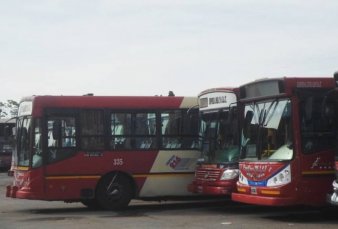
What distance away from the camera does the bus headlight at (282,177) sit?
1288 centimetres

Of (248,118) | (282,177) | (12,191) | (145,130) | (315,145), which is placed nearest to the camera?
(282,177)

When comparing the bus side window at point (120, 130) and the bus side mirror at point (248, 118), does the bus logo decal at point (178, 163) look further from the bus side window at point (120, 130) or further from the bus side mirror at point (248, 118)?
the bus side mirror at point (248, 118)

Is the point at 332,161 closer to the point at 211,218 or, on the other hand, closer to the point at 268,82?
A: the point at 268,82

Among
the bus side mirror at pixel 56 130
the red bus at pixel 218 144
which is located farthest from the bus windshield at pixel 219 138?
the bus side mirror at pixel 56 130

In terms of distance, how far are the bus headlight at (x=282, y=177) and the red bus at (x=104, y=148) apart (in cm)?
411

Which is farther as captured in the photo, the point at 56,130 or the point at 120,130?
the point at 120,130

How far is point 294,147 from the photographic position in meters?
13.0

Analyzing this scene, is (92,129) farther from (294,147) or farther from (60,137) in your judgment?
(294,147)

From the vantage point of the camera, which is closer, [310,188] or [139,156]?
[310,188]

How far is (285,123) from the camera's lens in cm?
1316

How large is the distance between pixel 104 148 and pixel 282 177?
5.12 metres

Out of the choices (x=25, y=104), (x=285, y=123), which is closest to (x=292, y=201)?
(x=285, y=123)

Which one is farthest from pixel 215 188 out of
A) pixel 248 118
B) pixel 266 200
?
pixel 266 200

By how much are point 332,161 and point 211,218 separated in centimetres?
302
